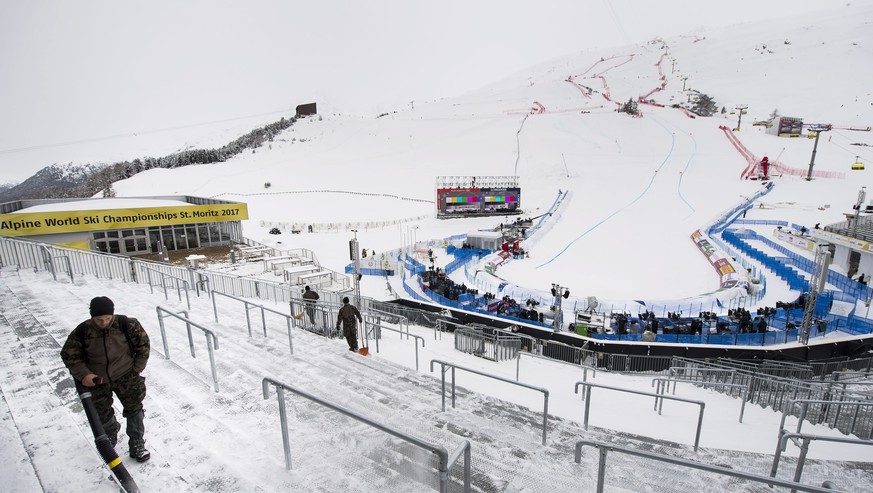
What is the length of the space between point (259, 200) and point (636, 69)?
111110 mm

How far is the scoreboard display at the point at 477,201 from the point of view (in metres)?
41.7

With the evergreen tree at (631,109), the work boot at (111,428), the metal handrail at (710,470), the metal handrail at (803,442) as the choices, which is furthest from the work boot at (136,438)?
the evergreen tree at (631,109)

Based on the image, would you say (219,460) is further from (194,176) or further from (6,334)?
(194,176)

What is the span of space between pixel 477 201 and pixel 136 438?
40.2 m

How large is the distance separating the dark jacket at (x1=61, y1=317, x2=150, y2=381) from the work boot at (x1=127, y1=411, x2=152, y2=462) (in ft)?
1.50

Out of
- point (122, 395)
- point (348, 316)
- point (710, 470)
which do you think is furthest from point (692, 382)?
point (122, 395)

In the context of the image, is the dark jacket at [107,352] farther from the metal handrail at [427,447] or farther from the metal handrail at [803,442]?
the metal handrail at [803,442]

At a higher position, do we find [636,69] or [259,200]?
[636,69]

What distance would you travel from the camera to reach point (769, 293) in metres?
20.1

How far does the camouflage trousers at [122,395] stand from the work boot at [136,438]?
0.19ft

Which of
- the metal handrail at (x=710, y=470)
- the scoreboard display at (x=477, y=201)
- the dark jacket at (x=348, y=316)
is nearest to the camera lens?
the metal handrail at (x=710, y=470)

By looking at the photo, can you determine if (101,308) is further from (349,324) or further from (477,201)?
(477,201)

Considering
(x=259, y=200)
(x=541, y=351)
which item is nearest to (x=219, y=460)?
(x=541, y=351)

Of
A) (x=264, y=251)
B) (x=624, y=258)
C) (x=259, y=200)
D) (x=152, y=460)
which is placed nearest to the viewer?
(x=152, y=460)
